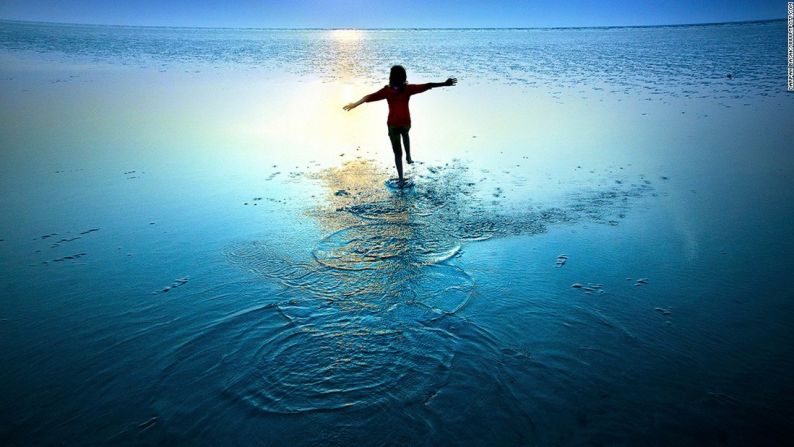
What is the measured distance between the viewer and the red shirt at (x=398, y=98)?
313 inches

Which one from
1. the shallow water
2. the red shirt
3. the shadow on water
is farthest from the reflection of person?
the shadow on water

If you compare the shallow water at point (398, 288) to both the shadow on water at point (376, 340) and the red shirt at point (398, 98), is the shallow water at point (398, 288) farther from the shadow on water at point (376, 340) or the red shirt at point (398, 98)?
the red shirt at point (398, 98)

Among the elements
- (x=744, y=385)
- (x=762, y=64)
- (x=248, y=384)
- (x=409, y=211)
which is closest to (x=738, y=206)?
(x=744, y=385)

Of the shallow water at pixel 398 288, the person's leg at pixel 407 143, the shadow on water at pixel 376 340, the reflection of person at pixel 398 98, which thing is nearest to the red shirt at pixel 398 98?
the reflection of person at pixel 398 98

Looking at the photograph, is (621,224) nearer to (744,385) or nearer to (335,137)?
(744,385)

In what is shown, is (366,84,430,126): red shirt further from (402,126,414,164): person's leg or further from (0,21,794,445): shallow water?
(0,21,794,445): shallow water

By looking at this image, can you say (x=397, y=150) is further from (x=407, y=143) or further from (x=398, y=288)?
(x=398, y=288)

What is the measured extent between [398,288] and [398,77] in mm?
4223

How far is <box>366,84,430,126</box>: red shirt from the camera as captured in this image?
7941 millimetres

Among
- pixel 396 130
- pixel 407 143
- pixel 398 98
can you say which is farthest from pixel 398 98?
pixel 407 143

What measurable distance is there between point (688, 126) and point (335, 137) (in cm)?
876

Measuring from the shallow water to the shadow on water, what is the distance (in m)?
0.02

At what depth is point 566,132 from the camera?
11.3 metres

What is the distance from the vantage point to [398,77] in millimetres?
7789
